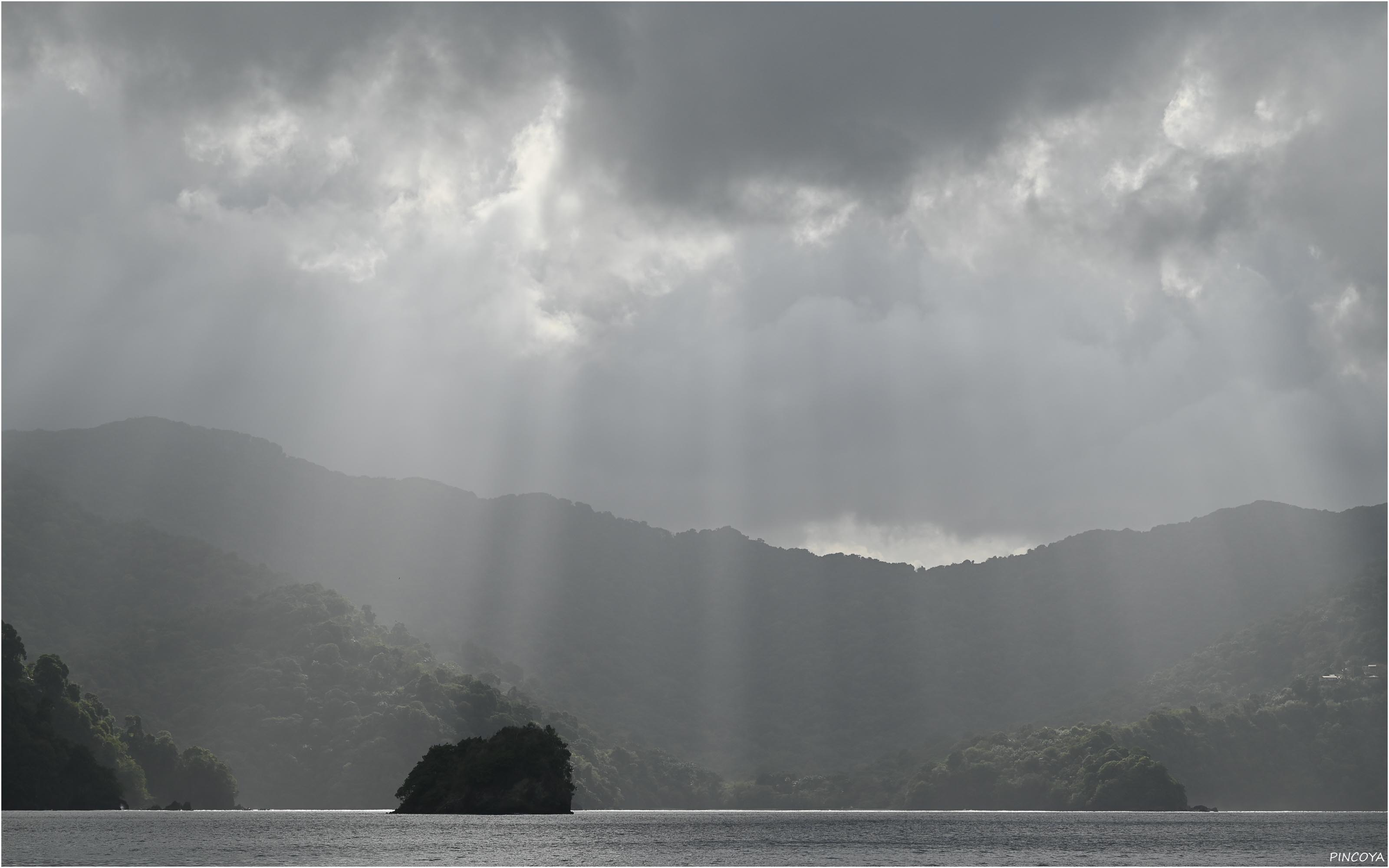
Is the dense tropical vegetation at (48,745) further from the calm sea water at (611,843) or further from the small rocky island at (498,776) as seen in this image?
the small rocky island at (498,776)

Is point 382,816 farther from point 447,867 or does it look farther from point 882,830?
point 447,867

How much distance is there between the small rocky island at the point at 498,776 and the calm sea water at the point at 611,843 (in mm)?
3436

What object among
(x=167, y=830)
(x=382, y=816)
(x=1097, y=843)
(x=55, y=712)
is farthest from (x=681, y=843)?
(x=55, y=712)

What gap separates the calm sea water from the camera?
99875mm

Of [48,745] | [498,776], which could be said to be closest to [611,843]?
[498,776]

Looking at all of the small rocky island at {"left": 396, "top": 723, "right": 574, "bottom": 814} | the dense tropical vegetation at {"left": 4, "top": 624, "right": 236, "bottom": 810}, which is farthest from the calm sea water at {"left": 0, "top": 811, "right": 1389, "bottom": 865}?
the dense tropical vegetation at {"left": 4, "top": 624, "right": 236, "bottom": 810}

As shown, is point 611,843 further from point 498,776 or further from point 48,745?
point 48,745

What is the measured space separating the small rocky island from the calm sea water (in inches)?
135

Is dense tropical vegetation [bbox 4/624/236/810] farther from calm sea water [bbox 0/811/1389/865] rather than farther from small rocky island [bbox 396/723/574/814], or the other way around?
small rocky island [bbox 396/723/574/814]

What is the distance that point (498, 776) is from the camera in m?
174

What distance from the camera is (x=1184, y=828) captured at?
550ft

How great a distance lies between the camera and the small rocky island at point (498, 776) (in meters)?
173

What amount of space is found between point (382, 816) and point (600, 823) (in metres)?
38.0

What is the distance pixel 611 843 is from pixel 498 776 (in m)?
50.6
